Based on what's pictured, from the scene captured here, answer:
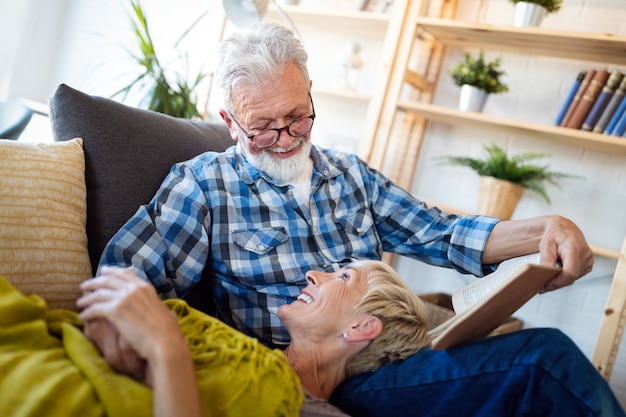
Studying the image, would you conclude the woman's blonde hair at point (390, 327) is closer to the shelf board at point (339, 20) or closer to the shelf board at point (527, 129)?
the shelf board at point (527, 129)

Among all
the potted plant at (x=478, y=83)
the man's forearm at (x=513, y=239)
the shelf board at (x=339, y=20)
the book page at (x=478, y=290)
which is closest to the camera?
the book page at (x=478, y=290)

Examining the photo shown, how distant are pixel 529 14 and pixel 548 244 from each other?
4.40 feet

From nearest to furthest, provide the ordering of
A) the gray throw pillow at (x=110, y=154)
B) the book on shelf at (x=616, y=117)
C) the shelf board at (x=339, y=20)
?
the gray throw pillow at (x=110, y=154), the book on shelf at (x=616, y=117), the shelf board at (x=339, y=20)

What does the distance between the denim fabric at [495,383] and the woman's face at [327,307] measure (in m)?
0.13

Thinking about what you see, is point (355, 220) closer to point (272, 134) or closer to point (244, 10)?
point (272, 134)

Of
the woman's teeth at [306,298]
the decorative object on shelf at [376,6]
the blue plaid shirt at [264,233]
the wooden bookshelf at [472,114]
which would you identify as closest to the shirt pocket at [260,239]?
the blue plaid shirt at [264,233]

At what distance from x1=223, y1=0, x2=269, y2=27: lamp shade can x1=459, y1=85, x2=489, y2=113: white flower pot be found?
0.91 m

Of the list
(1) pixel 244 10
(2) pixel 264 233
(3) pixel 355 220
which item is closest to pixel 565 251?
(3) pixel 355 220

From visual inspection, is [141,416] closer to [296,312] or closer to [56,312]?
[56,312]

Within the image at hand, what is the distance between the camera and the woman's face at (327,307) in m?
1.22

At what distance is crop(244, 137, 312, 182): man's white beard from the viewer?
156 centimetres

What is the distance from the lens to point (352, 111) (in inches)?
121

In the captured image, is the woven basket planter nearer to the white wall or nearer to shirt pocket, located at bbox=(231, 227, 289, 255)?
the white wall

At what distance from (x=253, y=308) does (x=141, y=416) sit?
27.6 inches
